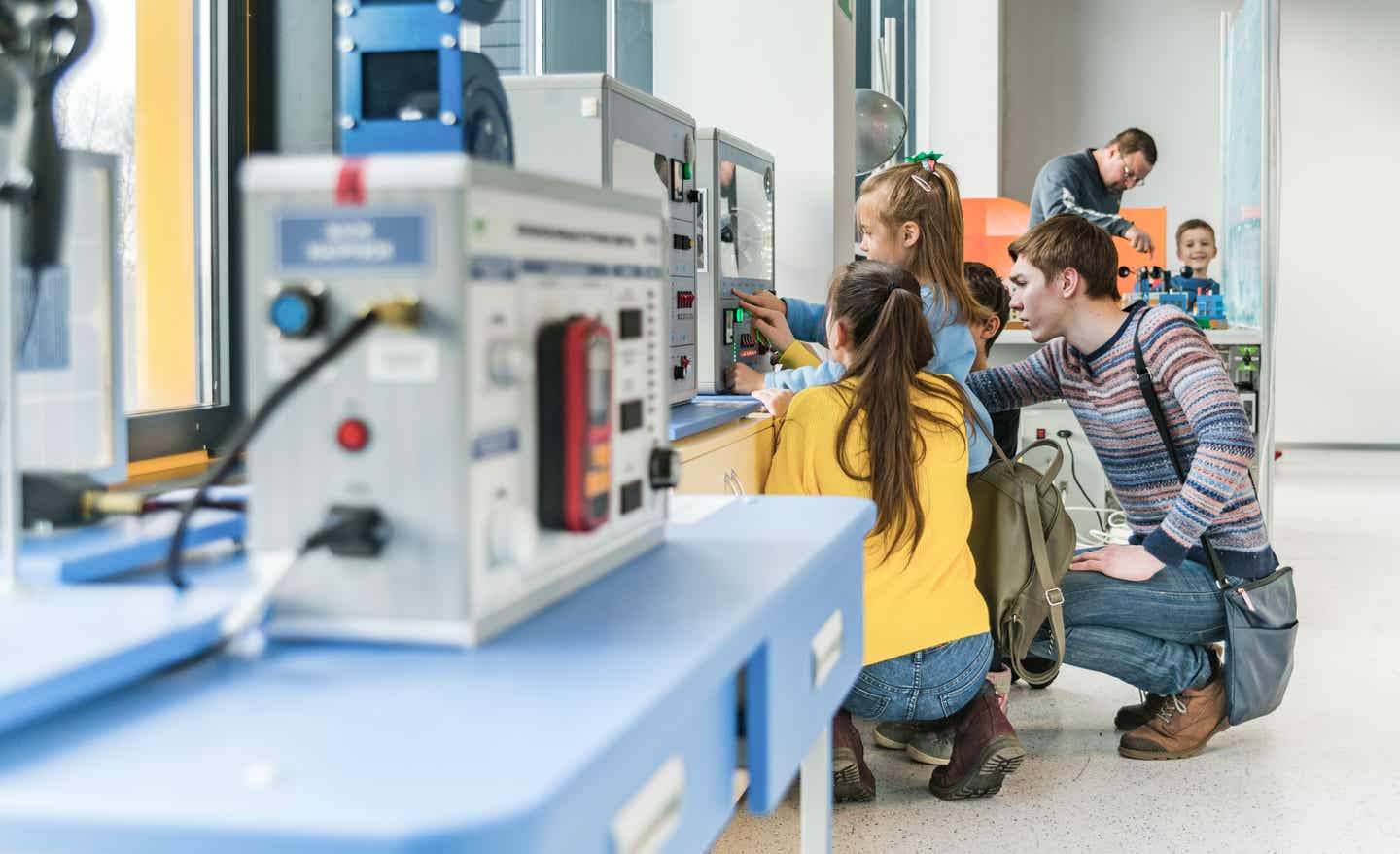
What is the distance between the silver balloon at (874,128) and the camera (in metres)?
4.30

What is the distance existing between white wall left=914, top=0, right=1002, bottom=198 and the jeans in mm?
5842

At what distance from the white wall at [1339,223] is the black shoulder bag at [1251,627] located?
7.08m

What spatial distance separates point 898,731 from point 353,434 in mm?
2189

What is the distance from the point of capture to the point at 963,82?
8.30 meters

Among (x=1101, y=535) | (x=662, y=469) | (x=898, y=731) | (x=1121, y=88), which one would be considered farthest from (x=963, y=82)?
(x=662, y=469)

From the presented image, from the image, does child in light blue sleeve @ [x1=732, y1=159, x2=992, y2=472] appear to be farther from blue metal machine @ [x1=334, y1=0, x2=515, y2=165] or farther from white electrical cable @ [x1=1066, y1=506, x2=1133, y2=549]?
white electrical cable @ [x1=1066, y1=506, x2=1133, y2=549]

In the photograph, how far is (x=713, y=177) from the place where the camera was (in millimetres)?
2742

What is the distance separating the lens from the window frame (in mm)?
2021

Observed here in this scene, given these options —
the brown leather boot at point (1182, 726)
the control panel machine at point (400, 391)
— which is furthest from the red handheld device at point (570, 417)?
the brown leather boot at point (1182, 726)

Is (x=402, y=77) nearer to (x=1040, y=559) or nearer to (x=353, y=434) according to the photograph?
(x=353, y=434)

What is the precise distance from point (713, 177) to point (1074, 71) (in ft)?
24.6

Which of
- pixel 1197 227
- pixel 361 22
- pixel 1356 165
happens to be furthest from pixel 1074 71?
pixel 361 22

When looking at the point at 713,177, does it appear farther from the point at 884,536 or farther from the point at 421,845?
the point at 421,845

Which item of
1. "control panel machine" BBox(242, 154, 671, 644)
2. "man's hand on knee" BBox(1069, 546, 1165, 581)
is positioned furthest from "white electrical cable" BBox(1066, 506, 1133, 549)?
"control panel machine" BBox(242, 154, 671, 644)
